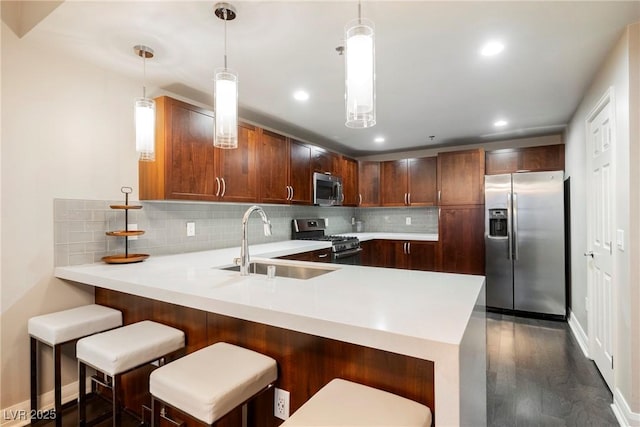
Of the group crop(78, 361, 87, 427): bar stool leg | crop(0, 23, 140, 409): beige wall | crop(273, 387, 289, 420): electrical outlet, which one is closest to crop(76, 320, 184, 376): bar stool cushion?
crop(78, 361, 87, 427): bar stool leg

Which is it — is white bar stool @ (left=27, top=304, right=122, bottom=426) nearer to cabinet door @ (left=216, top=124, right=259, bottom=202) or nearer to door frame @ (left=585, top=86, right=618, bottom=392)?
cabinet door @ (left=216, top=124, right=259, bottom=202)

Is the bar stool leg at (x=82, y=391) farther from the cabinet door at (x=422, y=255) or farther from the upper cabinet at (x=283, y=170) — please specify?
the cabinet door at (x=422, y=255)

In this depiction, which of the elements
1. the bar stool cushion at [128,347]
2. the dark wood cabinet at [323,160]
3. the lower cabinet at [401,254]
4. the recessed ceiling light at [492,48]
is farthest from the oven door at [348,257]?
the recessed ceiling light at [492,48]

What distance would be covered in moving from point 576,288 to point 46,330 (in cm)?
448

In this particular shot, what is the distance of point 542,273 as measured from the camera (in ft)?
12.1

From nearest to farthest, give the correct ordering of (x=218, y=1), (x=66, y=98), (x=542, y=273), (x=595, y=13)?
(x=218, y=1) → (x=595, y=13) → (x=66, y=98) → (x=542, y=273)

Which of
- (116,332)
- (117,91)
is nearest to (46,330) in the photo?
(116,332)

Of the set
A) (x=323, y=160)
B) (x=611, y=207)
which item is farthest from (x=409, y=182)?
(x=611, y=207)

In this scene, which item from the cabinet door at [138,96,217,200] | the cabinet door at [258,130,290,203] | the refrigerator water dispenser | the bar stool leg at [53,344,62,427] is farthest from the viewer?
the refrigerator water dispenser

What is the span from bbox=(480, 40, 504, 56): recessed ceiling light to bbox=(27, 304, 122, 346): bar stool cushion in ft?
9.41

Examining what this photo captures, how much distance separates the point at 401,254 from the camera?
457 cm

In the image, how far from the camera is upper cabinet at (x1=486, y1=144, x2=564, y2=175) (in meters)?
3.86

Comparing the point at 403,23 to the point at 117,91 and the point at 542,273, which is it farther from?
the point at 542,273

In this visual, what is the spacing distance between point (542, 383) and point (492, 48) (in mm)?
2375
